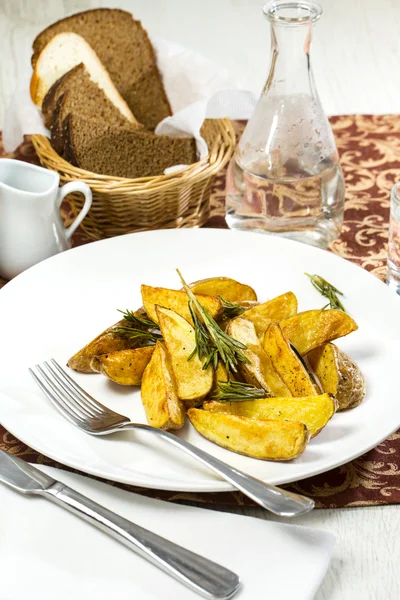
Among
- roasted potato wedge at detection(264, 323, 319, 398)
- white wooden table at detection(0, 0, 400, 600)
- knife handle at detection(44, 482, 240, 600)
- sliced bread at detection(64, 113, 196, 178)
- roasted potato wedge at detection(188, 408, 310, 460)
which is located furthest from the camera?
white wooden table at detection(0, 0, 400, 600)

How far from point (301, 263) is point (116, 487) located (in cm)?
67

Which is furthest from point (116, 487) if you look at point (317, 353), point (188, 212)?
point (188, 212)

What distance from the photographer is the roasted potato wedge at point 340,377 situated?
1355 millimetres

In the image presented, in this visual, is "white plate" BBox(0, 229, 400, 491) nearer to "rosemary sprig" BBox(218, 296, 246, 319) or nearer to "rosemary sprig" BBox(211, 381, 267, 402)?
"rosemary sprig" BBox(211, 381, 267, 402)

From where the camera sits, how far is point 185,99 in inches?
93.6

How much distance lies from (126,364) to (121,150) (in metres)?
0.87

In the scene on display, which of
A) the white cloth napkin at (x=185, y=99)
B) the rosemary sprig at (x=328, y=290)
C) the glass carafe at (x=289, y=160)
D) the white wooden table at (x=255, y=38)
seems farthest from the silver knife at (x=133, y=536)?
the white wooden table at (x=255, y=38)

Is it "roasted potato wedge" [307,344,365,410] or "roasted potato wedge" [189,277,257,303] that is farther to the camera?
"roasted potato wedge" [189,277,257,303]

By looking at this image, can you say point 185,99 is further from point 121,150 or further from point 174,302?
point 174,302

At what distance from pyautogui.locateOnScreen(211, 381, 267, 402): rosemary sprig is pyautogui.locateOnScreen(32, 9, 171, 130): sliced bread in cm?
123

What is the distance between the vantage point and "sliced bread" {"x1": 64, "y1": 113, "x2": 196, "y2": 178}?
2.08 meters

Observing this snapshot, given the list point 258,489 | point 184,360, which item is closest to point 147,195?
point 184,360

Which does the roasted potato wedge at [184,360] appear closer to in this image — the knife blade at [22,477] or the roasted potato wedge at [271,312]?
the roasted potato wedge at [271,312]

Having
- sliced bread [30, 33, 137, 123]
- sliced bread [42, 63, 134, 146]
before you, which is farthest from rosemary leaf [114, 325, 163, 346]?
sliced bread [30, 33, 137, 123]
